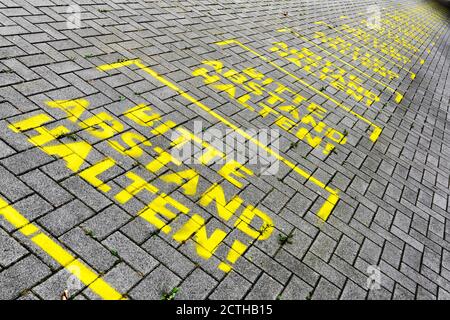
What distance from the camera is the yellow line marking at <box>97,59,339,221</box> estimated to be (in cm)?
525

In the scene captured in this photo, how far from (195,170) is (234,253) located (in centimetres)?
135

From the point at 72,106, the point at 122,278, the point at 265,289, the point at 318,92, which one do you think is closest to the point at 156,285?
the point at 122,278

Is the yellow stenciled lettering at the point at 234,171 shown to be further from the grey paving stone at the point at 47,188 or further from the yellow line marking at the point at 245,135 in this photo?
the grey paving stone at the point at 47,188

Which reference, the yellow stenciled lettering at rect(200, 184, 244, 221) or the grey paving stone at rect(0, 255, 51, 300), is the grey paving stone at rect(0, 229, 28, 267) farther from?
the yellow stenciled lettering at rect(200, 184, 244, 221)

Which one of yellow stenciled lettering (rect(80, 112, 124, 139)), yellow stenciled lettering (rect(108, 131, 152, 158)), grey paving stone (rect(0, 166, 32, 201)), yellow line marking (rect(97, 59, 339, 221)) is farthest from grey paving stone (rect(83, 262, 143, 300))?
yellow line marking (rect(97, 59, 339, 221))

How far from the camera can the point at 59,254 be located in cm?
351

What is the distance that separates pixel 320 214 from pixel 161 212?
2.22 meters

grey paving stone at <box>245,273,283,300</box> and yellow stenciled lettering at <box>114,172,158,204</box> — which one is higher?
yellow stenciled lettering at <box>114,172,158,204</box>

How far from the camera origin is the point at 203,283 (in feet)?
12.3

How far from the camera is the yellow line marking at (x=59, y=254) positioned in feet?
11.2

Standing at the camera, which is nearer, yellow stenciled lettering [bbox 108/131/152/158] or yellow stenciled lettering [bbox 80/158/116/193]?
yellow stenciled lettering [bbox 80/158/116/193]

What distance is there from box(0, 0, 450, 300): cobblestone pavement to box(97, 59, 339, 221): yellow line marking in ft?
0.10

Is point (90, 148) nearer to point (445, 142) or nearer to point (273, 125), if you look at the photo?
point (273, 125)
